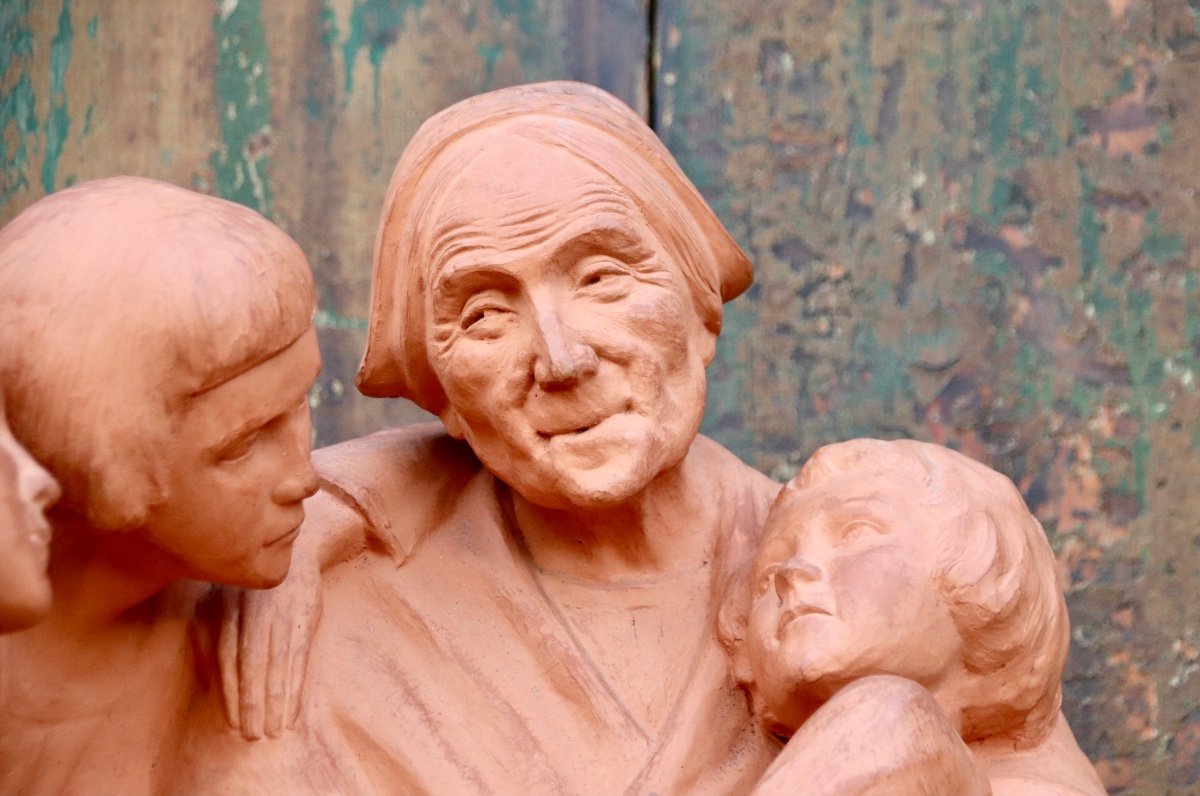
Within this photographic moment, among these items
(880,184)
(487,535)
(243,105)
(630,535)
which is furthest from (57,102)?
(630,535)

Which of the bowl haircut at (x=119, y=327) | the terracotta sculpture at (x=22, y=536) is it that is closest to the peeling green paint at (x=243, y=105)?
the bowl haircut at (x=119, y=327)

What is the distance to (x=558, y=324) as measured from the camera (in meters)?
2.40

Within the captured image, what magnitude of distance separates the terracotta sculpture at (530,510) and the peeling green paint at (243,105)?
1137 mm

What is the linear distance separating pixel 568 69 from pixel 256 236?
64.1 inches

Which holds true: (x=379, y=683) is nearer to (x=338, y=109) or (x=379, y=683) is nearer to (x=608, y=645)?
(x=608, y=645)

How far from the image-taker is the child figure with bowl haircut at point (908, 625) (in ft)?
7.32

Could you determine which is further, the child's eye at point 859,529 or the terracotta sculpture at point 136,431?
the child's eye at point 859,529

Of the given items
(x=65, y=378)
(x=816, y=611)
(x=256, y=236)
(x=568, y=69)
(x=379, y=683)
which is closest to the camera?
(x=65, y=378)

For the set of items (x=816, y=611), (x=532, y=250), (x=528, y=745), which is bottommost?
(x=528, y=745)

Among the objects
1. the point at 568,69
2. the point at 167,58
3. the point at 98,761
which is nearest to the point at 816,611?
the point at 98,761

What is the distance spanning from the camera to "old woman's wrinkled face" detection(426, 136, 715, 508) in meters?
2.42

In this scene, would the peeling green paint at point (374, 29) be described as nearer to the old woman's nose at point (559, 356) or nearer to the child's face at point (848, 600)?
the old woman's nose at point (559, 356)

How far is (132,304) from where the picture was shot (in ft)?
6.68

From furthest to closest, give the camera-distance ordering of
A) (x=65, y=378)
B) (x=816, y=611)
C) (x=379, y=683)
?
(x=379, y=683), (x=816, y=611), (x=65, y=378)
